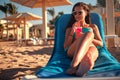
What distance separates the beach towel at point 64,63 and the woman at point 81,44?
0.11 metres

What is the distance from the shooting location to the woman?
7.72ft

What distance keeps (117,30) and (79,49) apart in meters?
14.8

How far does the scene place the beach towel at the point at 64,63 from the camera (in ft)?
7.94

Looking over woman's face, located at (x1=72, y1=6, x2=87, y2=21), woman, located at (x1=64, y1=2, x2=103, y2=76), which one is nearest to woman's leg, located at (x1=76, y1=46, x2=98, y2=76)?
woman, located at (x1=64, y1=2, x2=103, y2=76)

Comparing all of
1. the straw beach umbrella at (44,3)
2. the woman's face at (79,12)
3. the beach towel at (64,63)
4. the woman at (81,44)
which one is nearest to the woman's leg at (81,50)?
the woman at (81,44)

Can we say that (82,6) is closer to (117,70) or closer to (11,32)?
(117,70)

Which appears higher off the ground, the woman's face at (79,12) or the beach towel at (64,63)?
the woman's face at (79,12)

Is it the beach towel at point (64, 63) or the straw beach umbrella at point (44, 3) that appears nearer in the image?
the beach towel at point (64, 63)

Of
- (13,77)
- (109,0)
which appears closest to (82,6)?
(13,77)

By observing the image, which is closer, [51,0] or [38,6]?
[51,0]

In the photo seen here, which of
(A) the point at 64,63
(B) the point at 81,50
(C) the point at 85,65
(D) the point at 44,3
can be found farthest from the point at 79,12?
(D) the point at 44,3

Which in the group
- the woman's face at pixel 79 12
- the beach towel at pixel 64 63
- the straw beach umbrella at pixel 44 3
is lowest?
the beach towel at pixel 64 63

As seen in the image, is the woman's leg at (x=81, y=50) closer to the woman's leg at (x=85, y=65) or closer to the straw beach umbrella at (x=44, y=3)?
the woman's leg at (x=85, y=65)

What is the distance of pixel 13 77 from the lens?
397 centimetres
